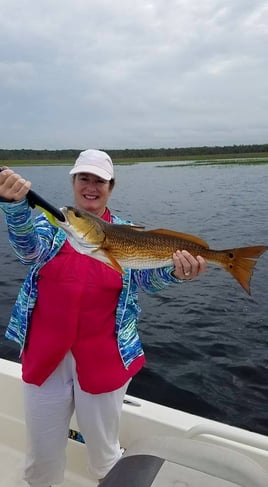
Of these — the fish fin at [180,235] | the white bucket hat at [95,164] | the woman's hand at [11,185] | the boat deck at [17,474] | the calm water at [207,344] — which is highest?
the white bucket hat at [95,164]

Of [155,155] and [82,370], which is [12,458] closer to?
[82,370]

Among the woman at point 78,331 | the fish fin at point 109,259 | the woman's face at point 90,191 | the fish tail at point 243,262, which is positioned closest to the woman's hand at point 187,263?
the woman at point 78,331

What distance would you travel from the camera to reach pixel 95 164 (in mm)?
3143

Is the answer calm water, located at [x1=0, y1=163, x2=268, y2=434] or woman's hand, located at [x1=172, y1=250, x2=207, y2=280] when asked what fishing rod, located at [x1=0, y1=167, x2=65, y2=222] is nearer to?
woman's hand, located at [x1=172, y1=250, x2=207, y2=280]

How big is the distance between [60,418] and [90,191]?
5.27 feet

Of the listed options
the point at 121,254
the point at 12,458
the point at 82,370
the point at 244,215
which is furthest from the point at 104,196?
the point at 244,215

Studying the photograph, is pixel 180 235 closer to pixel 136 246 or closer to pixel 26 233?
pixel 136 246

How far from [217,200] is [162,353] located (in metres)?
21.5

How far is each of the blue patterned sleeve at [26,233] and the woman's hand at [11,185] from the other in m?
0.06

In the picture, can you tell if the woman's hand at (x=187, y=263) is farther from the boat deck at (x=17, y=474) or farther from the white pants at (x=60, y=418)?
the boat deck at (x=17, y=474)

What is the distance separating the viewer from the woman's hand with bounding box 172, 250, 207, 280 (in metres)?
2.90

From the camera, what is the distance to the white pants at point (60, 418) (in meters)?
3.13

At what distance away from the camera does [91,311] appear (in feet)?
10.0

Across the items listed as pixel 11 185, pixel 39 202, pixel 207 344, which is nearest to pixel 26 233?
pixel 39 202
